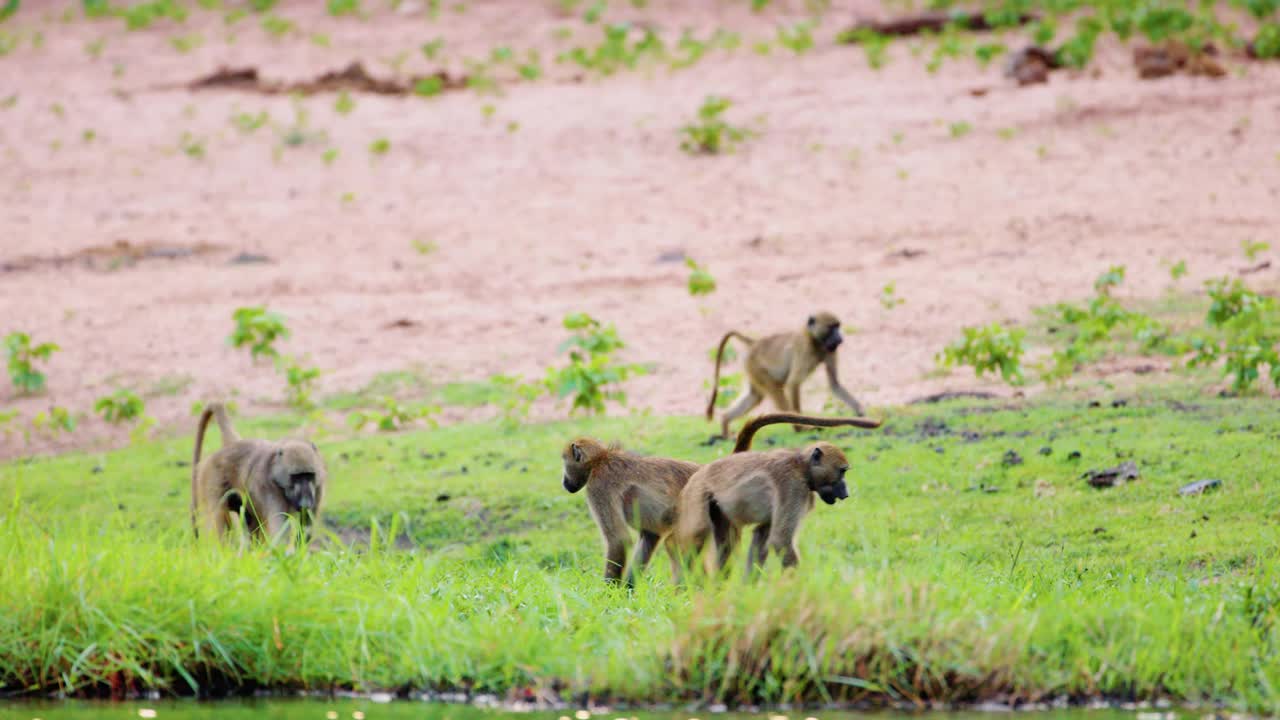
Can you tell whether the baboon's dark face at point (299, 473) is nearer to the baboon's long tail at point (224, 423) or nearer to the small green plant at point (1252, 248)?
the baboon's long tail at point (224, 423)

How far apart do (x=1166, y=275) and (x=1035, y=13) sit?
37.0 ft

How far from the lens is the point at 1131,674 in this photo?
6664 mm

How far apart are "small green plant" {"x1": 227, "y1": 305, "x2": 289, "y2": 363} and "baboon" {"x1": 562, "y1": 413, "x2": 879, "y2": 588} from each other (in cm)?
859

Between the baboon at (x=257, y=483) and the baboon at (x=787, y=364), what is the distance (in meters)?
4.40

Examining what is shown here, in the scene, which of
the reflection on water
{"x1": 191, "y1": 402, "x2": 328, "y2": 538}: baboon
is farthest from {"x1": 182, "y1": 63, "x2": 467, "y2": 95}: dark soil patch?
the reflection on water

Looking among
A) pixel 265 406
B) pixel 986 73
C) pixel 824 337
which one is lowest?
pixel 265 406

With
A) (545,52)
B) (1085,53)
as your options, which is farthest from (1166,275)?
(545,52)

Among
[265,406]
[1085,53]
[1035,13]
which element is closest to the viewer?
[265,406]

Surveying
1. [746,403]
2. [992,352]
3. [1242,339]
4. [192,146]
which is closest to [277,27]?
[192,146]

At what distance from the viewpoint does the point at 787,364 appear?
528 inches

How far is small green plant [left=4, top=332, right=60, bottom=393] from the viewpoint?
658 inches

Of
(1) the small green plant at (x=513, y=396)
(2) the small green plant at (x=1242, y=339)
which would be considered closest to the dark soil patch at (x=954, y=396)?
(2) the small green plant at (x=1242, y=339)

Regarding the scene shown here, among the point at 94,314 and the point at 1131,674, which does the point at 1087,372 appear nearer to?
the point at 1131,674

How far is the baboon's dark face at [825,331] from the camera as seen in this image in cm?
1325
